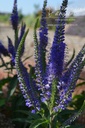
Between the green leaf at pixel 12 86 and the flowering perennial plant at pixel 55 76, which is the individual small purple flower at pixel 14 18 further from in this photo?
the flowering perennial plant at pixel 55 76

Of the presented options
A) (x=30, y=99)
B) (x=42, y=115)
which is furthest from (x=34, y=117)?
(x=30, y=99)

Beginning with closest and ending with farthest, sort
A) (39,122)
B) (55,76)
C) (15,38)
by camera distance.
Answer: (55,76) → (39,122) → (15,38)

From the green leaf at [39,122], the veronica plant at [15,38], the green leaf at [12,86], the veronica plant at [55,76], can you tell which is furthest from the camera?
the green leaf at [12,86]

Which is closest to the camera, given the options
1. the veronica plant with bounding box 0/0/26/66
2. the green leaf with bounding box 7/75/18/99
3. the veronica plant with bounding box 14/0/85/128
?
the veronica plant with bounding box 14/0/85/128

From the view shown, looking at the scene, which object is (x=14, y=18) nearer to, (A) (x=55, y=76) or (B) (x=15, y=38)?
(B) (x=15, y=38)

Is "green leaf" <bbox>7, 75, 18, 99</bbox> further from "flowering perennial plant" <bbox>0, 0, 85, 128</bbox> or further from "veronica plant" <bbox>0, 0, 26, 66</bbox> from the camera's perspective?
"flowering perennial plant" <bbox>0, 0, 85, 128</bbox>

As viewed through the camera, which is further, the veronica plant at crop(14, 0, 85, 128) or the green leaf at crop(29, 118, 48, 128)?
the green leaf at crop(29, 118, 48, 128)

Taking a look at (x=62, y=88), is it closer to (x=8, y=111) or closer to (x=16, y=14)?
(x=16, y=14)

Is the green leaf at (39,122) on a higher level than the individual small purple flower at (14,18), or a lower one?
lower

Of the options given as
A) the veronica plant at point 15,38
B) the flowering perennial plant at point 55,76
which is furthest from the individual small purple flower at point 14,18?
the flowering perennial plant at point 55,76

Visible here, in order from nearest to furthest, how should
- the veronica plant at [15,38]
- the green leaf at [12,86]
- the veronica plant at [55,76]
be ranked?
1. the veronica plant at [55,76]
2. the veronica plant at [15,38]
3. the green leaf at [12,86]

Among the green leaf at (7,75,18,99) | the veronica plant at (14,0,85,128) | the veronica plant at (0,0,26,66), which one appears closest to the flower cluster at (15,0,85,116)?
the veronica plant at (14,0,85,128)

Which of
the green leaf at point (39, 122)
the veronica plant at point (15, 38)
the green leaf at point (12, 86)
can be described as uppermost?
the veronica plant at point (15, 38)

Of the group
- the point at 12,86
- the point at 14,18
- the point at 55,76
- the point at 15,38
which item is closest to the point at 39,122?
the point at 55,76
